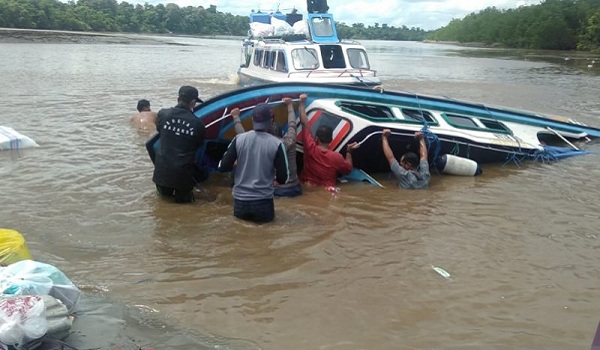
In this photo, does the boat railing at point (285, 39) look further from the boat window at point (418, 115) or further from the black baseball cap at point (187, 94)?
the black baseball cap at point (187, 94)

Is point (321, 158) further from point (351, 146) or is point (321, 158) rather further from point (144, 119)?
point (144, 119)

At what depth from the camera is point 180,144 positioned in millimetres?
6891

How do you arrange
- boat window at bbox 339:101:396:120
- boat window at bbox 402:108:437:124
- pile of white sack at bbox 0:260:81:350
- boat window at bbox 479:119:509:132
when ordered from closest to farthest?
1. pile of white sack at bbox 0:260:81:350
2. boat window at bbox 339:101:396:120
3. boat window at bbox 402:108:437:124
4. boat window at bbox 479:119:509:132

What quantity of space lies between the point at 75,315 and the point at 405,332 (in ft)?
7.97

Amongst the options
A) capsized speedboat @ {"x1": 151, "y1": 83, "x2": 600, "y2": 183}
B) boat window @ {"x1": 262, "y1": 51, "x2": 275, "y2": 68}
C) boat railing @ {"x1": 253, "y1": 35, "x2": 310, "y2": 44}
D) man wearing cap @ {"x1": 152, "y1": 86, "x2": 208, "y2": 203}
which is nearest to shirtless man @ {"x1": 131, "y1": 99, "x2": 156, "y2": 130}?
capsized speedboat @ {"x1": 151, "y1": 83, "x2": 600, "y2": 183}

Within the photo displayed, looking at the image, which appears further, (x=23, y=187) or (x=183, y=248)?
(x=23, y=187)

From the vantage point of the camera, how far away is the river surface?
452cm

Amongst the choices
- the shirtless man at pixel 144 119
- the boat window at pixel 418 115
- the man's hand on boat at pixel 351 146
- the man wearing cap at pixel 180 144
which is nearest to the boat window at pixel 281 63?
the shirtless man at pixel 144 119

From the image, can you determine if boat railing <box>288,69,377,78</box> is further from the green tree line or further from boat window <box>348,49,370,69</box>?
the green tree line

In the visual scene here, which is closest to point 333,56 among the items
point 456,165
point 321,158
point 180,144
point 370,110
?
point 370,110

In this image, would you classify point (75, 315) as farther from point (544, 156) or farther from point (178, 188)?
point (544, 156)

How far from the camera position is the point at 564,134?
11.5 metres

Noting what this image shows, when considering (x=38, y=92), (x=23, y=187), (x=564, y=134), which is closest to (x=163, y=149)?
(x=23, y=187)

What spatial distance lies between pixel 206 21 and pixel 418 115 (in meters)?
121
